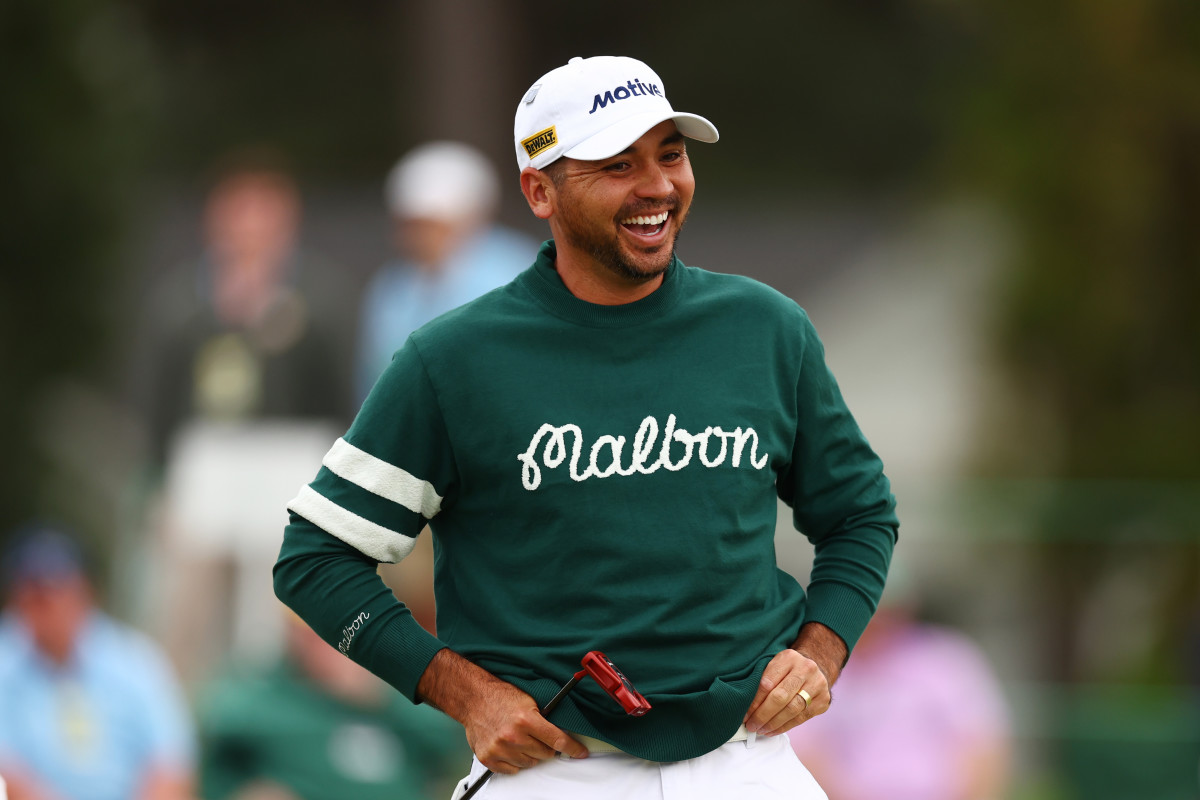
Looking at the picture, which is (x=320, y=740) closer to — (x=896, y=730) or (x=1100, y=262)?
(x=896, y=730)

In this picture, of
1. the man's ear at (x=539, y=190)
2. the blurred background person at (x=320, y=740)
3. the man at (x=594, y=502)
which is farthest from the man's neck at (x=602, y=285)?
the blurred background person at (x=320, y=740)

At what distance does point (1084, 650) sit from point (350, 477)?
958 cm

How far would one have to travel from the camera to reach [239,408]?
30.1 feet

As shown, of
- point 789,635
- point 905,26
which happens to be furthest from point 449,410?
point 905,26

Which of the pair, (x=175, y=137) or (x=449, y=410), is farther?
(x=175, y=137)

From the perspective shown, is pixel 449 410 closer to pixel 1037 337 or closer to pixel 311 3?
pixel 1037 337

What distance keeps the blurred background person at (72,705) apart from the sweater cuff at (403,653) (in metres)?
4.66

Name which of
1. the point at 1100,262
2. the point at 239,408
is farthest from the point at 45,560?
the point at 1100,262

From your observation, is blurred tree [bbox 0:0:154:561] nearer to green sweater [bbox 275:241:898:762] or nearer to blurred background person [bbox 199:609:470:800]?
blurred background person [bbox 199:609:470:800]

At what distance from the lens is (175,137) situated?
1788cm

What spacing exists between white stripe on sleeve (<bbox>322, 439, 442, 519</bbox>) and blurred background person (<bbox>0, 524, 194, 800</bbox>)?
15.4ft

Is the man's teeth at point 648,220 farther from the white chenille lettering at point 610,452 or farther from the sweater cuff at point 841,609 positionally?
the sweater cuff at point 841,609

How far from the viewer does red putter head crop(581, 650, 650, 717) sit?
3.16 meters

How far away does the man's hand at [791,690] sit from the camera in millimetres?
3314
